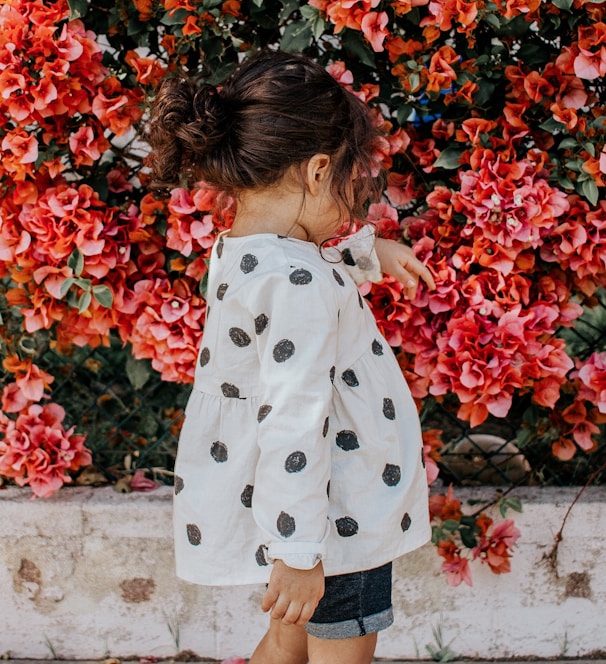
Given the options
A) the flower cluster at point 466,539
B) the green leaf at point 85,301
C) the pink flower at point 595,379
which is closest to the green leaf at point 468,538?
the flower cluster at point 466,539

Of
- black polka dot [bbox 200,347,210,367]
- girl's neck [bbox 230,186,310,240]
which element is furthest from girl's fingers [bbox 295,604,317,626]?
girl's neck [bbox 230,186,310,240]

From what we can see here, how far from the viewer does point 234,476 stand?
66.1 inches

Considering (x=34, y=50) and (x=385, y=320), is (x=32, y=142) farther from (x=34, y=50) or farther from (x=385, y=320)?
(x=385, y=320)

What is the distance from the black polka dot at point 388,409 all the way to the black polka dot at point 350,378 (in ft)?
0.25

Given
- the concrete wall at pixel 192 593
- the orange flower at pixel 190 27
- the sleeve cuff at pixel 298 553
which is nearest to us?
the sleeve cuff at pixel 298 553

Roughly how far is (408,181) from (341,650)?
1126mm

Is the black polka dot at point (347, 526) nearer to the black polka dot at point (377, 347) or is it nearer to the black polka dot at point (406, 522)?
the black polka dot at point (406, 522)

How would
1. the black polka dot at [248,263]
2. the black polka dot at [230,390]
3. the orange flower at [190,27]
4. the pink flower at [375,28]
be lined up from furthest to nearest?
the orange flower at [190,27] → the pink flower at [375,28] → the black polka dot at [230,390] → the black polka dot at [248,263]

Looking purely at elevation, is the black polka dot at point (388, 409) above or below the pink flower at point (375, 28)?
below

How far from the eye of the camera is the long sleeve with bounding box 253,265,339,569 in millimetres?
1479

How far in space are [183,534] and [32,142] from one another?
3.24 feet

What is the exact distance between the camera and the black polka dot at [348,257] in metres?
1.93

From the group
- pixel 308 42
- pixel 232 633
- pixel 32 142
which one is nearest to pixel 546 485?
pixel 232 633

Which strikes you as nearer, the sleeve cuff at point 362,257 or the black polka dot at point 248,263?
the black polka dot at point 248,263
